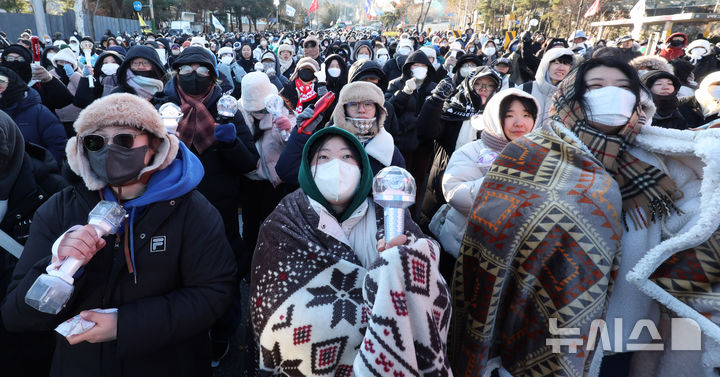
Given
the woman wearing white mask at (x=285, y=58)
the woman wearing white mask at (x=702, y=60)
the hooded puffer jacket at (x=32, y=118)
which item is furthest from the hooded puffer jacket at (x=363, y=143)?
the woman wearing white mask at (x=702, y=60)

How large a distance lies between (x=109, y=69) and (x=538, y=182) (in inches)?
211

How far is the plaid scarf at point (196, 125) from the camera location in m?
2.97

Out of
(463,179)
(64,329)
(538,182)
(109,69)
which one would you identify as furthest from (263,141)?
(109,69)

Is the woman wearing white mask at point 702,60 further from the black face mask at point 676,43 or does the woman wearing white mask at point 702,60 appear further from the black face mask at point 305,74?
the black face mask at point 305,74

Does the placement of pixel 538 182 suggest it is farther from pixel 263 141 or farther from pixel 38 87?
pixel 38 87

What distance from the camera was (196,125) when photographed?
303 centimetres

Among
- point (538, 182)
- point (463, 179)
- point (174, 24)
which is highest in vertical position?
point (174, 24)

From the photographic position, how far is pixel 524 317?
72.0 inches

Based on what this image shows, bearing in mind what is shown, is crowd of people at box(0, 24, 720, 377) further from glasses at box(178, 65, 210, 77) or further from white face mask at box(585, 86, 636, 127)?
glasses at box(178, 65, 210, 77)

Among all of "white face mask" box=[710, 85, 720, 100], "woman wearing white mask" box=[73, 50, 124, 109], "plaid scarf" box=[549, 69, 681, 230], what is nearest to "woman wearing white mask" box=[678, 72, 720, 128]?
"white face mask" box=[710, 85, 720, 100]

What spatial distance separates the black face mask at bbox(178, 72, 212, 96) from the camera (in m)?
3.30

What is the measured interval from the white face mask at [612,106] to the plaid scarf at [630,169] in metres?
0.04

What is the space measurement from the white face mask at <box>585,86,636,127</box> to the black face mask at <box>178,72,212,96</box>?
2987mm

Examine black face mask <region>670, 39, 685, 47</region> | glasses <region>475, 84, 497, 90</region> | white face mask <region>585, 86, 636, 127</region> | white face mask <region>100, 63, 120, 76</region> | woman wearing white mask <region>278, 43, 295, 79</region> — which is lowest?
white face mask <region>585, 86, 636, 127</region>
